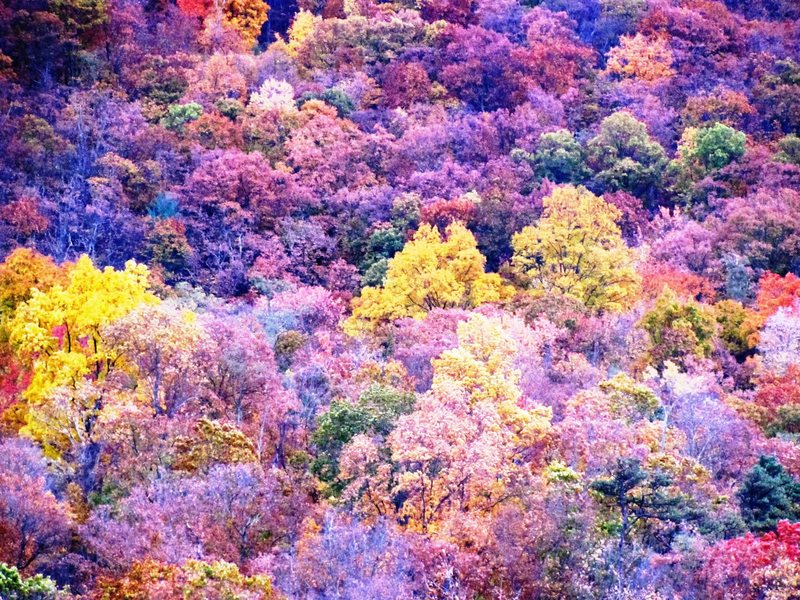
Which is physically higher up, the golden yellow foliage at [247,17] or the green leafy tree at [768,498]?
the green leafy tree at [768,498]

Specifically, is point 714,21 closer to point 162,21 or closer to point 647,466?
point 162,21

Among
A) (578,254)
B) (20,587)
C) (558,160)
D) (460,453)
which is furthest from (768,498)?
(558,160)

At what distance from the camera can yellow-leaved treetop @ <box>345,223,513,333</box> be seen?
5572 cm

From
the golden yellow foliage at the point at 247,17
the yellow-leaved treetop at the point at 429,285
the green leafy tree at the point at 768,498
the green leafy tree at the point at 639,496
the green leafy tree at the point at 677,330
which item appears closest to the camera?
the green leafy tree at the point at 639,496

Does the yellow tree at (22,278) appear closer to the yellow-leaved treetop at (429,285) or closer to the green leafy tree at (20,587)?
the yellow-leaved treetop at (429,285)

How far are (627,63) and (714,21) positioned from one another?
8168 mm

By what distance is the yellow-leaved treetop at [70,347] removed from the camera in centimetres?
3509

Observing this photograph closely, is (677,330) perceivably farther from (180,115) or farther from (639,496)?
(180,115)

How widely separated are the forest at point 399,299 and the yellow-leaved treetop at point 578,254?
0.18 meters

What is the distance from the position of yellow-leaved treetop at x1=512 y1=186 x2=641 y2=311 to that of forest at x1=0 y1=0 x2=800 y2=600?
177 mm

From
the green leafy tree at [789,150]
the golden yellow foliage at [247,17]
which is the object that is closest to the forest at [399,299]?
the green leafy tree at [789,150]

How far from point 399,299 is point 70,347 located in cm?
2052

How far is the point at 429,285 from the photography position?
2213 inches

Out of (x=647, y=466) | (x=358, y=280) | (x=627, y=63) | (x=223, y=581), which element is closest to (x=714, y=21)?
(x=627, y=63)
